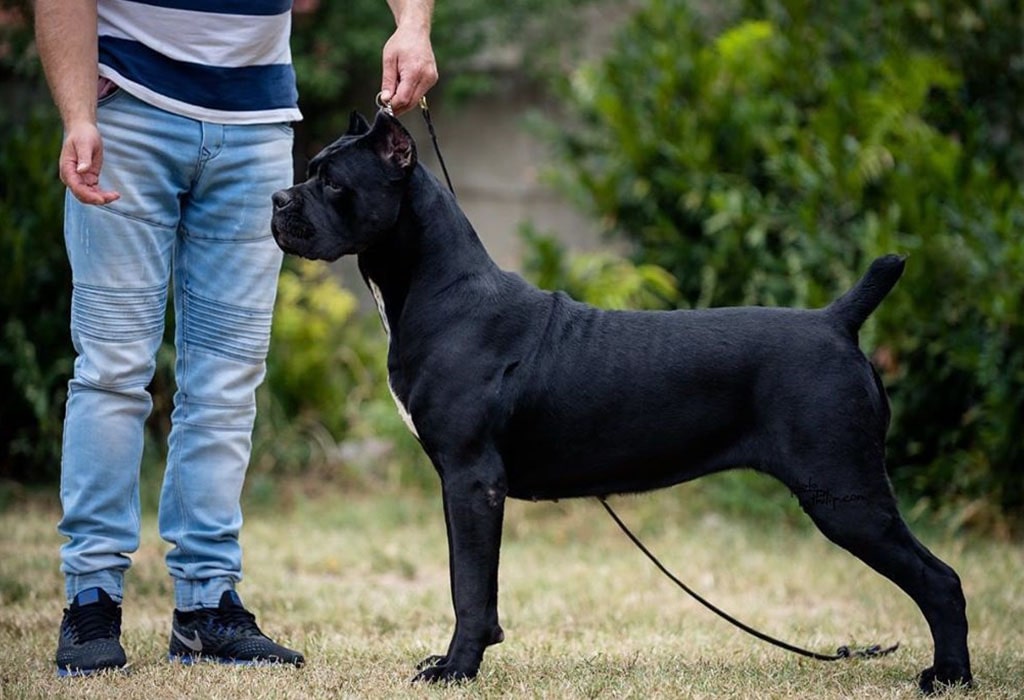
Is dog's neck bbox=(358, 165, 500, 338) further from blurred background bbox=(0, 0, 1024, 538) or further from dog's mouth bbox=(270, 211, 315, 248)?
blurred background bbox=(0, 0, 1024, 538)

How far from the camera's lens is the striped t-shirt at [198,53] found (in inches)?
138

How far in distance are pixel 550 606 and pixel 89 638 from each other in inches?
77.5

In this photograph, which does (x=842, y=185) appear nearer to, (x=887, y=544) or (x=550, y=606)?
(x=550, y=606)

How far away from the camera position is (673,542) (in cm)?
634

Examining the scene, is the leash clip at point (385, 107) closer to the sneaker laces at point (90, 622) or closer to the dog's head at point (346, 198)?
the dog's head at point (346, 198)

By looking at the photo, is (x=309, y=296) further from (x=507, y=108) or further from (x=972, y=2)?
(x=972, y=2)

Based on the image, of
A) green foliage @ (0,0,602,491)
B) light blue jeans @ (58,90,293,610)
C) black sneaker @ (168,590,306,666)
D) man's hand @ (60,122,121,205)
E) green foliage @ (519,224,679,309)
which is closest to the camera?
man's hand @ (60,122,121,205)

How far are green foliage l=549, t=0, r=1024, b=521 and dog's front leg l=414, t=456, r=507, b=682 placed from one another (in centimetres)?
341

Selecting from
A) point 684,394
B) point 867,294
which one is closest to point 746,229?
point 867,294

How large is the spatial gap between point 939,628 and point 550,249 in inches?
158

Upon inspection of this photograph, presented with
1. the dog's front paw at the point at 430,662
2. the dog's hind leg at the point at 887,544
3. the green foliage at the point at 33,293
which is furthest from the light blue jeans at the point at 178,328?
the green foliage at the point at 33,293

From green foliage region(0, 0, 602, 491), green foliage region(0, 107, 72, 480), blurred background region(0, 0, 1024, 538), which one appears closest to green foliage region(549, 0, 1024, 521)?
blurred background region(0, 0, 1024, 538)

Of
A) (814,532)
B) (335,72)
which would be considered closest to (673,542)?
(814,532)

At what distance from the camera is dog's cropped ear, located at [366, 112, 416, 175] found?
3275mm
